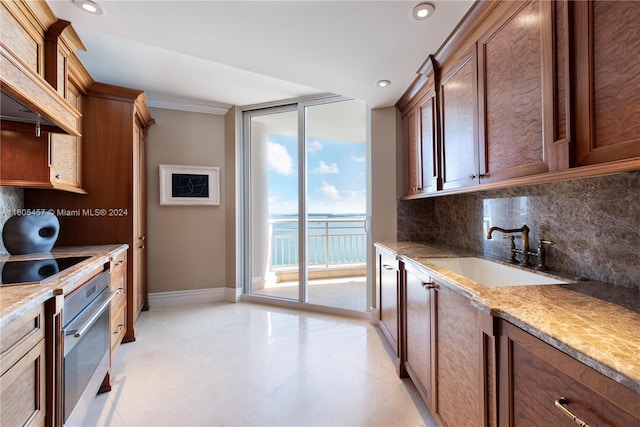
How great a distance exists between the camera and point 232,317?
3174 mm

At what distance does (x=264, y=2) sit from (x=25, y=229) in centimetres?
203

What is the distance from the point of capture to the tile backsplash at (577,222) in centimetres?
108

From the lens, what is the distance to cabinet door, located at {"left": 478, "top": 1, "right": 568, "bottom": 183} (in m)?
1.06

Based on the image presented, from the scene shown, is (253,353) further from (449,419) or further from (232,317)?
(449,419)

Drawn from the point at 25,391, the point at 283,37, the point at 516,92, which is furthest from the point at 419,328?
the point at 283,37

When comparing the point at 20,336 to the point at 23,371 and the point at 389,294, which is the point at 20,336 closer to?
the point at 23,371

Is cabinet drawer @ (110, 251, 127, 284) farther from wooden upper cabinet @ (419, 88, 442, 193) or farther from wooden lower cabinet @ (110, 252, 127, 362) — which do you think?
wooden upper cabinet @ (419, 88, 442, 193)

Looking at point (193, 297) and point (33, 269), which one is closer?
point (33, 269)

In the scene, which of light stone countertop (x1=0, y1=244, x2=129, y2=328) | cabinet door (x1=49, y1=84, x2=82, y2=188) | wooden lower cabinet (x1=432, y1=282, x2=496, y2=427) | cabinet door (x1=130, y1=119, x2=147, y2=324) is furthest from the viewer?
cabinet door (x1=130, y1=119, x2=147, y2=324)

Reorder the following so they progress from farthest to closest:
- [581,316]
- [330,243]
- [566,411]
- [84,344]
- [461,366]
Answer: [330,243], [84,344], [461,366], [581,316], [566,411]

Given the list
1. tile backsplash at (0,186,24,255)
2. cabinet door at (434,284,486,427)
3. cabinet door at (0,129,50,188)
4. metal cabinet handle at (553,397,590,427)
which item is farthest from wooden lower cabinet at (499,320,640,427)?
tile backsplash at (0,186,24,255)

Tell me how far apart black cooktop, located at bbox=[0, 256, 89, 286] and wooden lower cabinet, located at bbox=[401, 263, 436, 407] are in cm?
184

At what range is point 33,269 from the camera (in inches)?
55.3

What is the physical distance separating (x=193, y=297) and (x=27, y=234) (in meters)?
2.10
